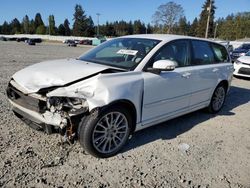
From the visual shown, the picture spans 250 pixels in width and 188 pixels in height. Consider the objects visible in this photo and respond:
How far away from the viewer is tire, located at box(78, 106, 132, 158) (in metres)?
3.42

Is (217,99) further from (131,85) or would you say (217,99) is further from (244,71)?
(244,71)

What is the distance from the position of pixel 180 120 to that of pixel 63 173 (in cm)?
286

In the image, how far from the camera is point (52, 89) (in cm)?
350

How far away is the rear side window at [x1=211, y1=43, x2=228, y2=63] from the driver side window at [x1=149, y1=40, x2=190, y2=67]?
124 cm

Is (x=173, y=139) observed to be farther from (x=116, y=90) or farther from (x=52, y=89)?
(x=52, y=89)

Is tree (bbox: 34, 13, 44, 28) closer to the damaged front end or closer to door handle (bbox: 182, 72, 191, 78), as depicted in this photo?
door handle (bbox: 182, 72, 191, 78)

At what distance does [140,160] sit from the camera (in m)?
3.71

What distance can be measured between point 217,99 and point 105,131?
131 inches

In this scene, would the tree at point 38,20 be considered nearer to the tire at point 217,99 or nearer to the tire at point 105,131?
the tire at point 217,99

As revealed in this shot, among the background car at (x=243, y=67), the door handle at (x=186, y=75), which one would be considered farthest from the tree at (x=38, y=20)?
the door handle at (x=186, y=75)

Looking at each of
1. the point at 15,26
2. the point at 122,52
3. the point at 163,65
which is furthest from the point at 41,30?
the point at 163,65

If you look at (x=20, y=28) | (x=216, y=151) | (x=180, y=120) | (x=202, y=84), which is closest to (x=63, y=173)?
(x=216, y=151)

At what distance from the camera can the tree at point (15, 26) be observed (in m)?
119

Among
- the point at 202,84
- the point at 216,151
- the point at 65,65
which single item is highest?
the point at 65,65
